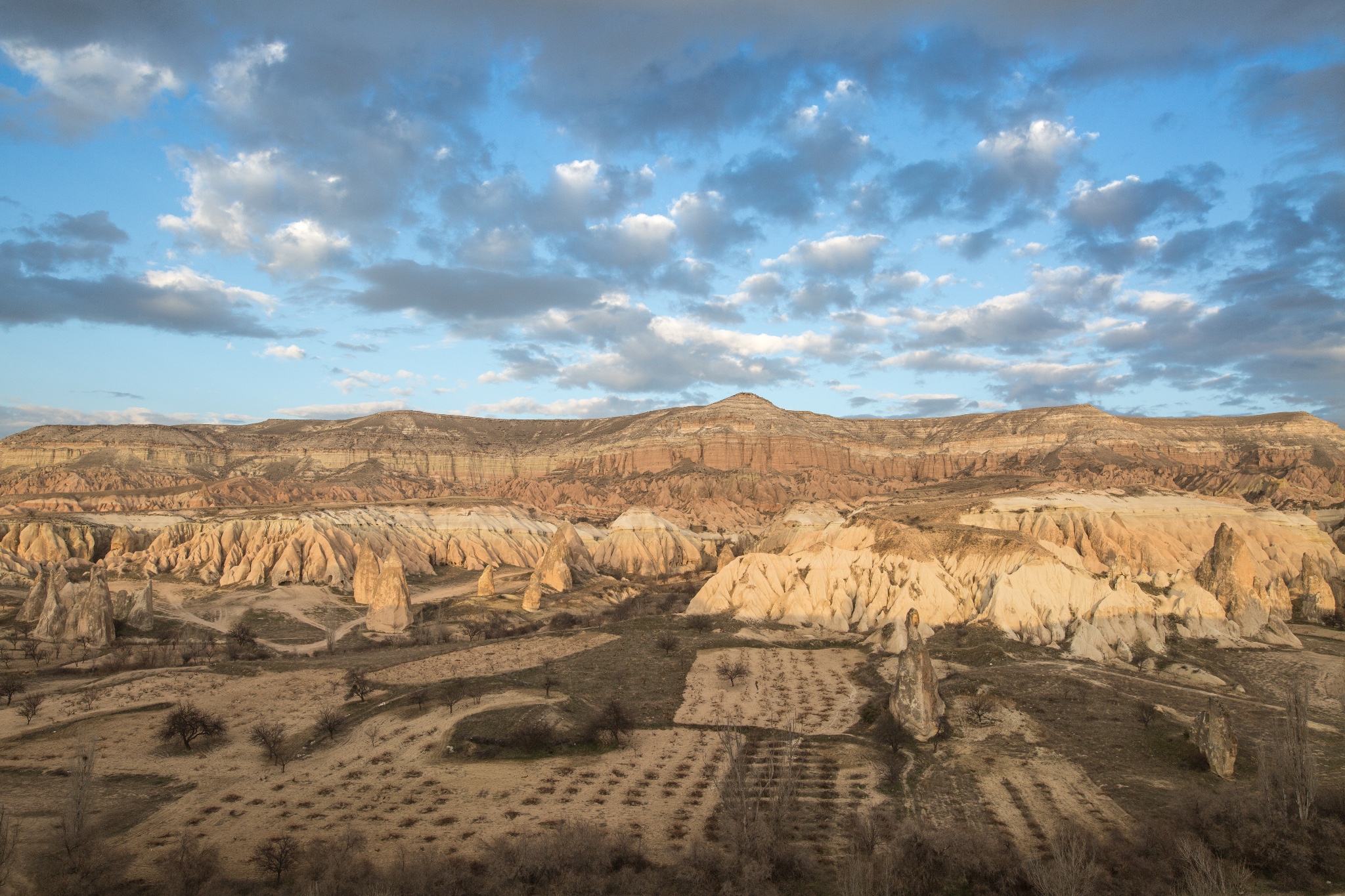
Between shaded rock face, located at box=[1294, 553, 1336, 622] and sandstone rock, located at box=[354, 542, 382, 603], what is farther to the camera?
sandstone rock, located at box=[354, 542, 382, 603]

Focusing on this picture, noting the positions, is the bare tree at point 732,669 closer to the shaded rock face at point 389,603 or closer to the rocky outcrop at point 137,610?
the shaded rock face at point 389,603

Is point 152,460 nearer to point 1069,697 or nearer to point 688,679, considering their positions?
point 688,679

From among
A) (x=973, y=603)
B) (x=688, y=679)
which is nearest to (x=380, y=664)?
(x=688, y=679)

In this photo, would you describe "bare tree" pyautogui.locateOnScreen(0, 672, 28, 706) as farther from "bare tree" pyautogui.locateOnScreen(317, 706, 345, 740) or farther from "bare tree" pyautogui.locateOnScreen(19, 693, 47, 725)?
"bare tree" pyautogui.locateOnScreen(317, 706, 345, 740)

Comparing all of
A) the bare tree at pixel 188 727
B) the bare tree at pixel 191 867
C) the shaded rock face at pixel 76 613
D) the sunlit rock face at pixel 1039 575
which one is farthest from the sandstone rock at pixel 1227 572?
the shaded rock face at pixel 76 613

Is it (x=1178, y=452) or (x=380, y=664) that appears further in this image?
(x=1178, y=452)

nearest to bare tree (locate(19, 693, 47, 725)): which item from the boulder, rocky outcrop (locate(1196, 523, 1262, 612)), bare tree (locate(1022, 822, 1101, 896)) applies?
the boulder
